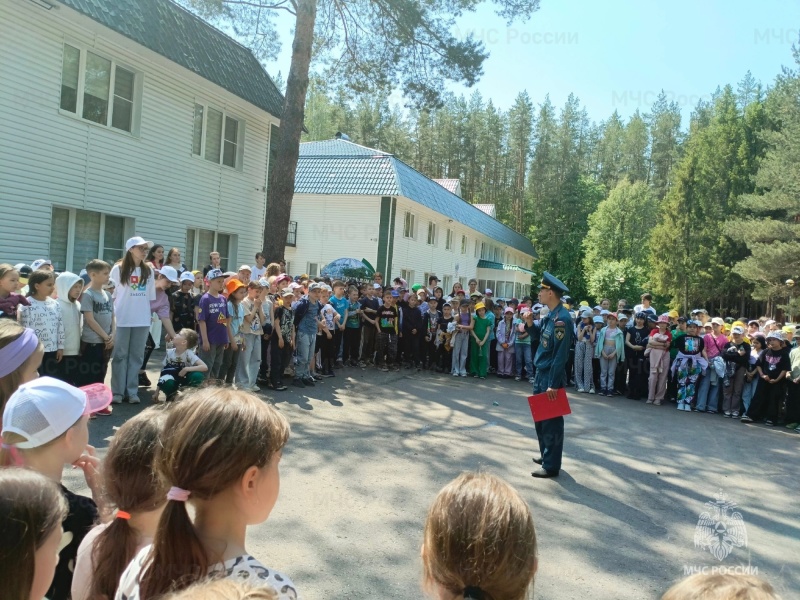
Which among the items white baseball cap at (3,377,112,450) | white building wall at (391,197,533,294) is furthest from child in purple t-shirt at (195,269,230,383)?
white building wall at (391,197,533,294)

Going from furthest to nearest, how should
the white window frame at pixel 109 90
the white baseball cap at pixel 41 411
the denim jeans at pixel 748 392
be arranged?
the white window frame at pixel 109 90, the denim jeans at pixel 748 392, the white baseball cap at pixel 41 411

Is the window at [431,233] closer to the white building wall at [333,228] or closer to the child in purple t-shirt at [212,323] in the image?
the white building wall at [333,228]

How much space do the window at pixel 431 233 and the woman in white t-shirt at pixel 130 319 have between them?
2547 centimetres

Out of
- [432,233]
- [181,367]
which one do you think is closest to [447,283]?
[432,233]

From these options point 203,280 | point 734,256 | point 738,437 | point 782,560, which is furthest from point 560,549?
point 734,256

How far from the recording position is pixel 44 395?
7.23 ft

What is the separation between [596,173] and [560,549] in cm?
7113

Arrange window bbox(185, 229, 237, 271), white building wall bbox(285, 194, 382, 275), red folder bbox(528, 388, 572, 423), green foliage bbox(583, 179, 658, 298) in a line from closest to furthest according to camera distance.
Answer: red folder bbox(528, 388, 572, 423)
window bbox(185, 229, 237, 271)
white building wall bbox(285, 194, 382, 275)
green foliage bbox(583, 179, 658, 298)

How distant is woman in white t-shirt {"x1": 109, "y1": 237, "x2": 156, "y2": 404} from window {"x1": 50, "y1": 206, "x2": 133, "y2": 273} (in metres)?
5.87

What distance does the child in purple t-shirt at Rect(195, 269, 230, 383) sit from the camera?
8352mm

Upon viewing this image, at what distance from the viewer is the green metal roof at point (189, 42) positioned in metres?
12.2

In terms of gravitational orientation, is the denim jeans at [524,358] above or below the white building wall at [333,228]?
below

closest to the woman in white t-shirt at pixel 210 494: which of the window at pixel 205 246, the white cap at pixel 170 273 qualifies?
the white cap at pixel 170 273

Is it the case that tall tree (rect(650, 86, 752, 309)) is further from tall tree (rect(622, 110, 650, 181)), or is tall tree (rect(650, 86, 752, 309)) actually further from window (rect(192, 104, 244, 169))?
window (rect(192, 104, 244, 169))
